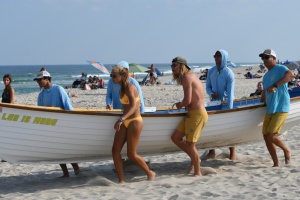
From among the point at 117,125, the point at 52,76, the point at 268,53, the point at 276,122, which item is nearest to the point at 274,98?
the point at 276,122

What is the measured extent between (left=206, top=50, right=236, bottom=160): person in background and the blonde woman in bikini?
5.91 feet

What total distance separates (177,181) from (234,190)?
36.4 inches

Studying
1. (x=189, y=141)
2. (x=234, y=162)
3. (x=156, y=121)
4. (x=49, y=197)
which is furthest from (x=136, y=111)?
(x=234, y=162)

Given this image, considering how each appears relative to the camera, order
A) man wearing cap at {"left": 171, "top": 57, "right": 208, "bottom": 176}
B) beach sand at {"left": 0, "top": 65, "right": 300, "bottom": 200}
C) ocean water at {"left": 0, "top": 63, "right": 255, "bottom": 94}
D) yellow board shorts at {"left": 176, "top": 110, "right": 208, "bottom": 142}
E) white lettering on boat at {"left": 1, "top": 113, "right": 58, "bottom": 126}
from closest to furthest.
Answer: beach sand at {"left": 0, "top": 65, "right": 300, "bottom": 200} → white lettering on boat at {"left": 1, "top": 113, "right": 58, "bottom": 126} → man wearing cap at {"left": 171, "top": 57, "right": 208, "bottom": 176} → yellow board shorts at {"left": 176, "top": 110, "right": 208, "bottom": 142} → ocean water at {"left": 0, "top": 63, "right": 255, "bottom": 94}

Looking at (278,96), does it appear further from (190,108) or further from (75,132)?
(75,132)

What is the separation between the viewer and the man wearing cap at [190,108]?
621cm

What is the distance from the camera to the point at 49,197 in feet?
19.1

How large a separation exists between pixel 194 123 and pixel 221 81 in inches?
53.0

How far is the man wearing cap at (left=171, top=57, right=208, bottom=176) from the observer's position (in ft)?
20.4

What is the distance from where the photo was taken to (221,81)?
7410 mm

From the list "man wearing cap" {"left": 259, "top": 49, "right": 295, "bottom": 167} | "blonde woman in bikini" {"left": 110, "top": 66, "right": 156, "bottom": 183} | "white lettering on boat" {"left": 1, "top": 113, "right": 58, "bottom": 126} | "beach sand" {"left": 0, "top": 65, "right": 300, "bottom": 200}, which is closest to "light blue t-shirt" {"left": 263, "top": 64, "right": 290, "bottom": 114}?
"man wearing cap" {"left": 259, "top": 49, "right": 295, "bottom": 167}

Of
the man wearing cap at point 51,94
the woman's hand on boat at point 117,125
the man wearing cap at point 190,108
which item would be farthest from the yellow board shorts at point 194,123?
the man wearing cap at point 51,94

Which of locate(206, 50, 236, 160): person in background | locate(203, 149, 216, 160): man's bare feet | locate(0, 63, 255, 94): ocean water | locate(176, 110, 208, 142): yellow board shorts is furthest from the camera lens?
locate(0, 63, 255, 94): ocean water

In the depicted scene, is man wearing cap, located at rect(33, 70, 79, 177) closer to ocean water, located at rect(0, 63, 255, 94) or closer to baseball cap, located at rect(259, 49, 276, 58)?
baseball cap, located at rect(259, 49, 276, 58)
